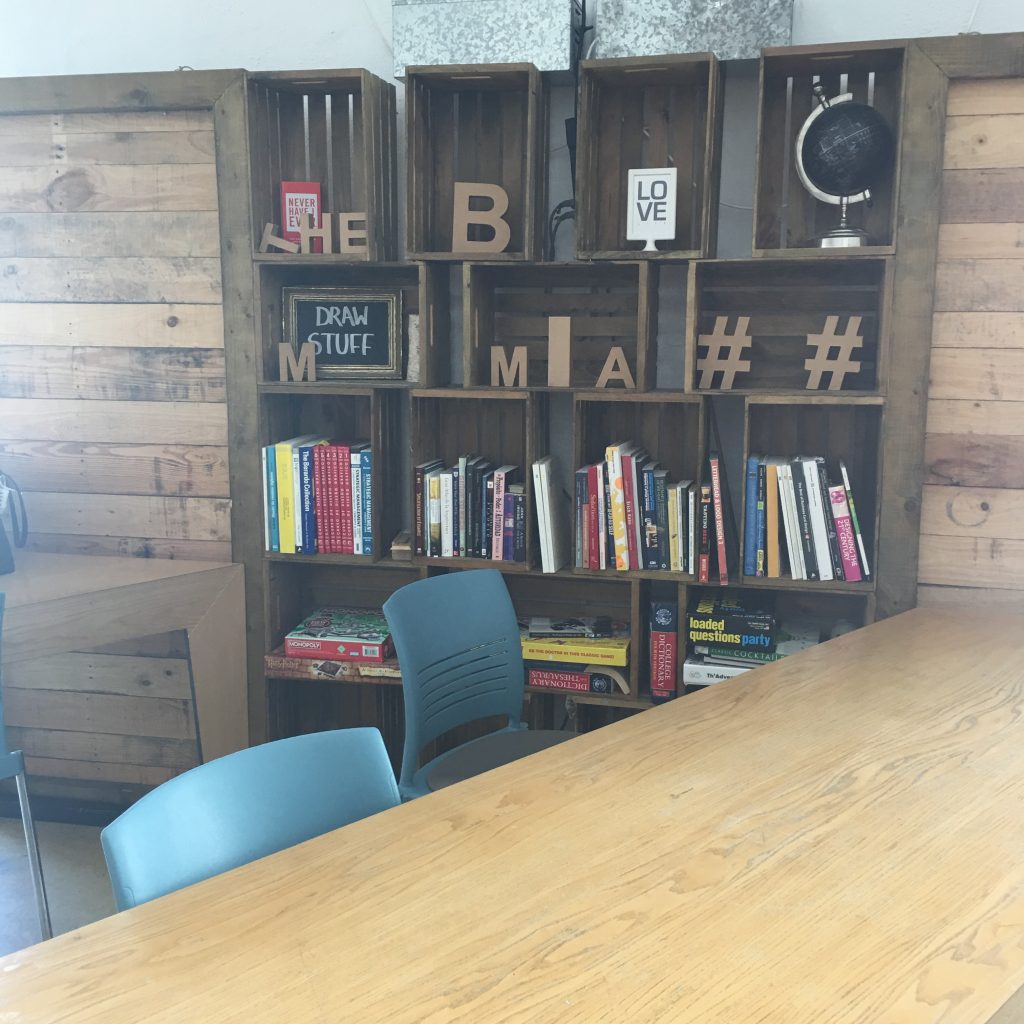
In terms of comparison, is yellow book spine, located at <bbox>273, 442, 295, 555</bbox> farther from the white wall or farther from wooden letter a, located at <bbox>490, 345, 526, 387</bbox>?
the white wall

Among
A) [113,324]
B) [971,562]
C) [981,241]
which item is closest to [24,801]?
[113,324]

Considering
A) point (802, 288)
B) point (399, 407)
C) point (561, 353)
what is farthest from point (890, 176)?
point (399, 407)

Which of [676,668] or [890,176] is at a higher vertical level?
[890,176]

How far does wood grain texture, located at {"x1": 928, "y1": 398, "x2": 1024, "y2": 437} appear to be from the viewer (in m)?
2.56

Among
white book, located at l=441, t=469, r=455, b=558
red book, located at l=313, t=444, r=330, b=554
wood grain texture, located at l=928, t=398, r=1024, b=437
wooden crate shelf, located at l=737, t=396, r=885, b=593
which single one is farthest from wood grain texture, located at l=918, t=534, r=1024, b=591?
red book, located at l=313, t=444, r=330, b=554

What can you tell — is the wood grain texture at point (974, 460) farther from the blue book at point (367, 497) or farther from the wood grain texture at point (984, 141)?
the blue book at point (367, 497)

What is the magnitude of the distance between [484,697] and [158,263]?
5.04ft

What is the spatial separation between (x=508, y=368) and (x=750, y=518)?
75cm

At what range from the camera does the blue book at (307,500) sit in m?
2.97

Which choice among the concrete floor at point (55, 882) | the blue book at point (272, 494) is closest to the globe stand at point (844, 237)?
the blue book at point (272, 494)

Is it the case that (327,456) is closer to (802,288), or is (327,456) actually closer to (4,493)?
(4,493)

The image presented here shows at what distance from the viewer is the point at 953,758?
1640 millimetres

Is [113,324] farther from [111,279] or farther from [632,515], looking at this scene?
[632,515]

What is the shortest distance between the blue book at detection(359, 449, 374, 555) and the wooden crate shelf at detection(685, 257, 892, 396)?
35.0 inches
